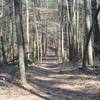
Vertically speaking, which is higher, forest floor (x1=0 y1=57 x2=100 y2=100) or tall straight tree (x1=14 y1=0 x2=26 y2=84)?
tall straight tree (x1=14 y1=0 x2=26 y2=84)

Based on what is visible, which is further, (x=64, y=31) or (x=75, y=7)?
(x=64, y=31)

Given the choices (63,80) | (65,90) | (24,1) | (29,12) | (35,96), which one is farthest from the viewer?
(29,12)

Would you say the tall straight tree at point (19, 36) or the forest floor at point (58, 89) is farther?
A: the tall straight tree at point (19, 36)

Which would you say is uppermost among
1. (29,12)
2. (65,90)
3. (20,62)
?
(29,12)

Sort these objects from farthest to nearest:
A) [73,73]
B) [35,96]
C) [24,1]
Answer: [24,1], [73,73], [35,96]

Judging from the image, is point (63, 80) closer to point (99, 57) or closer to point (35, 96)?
point (35, 96)

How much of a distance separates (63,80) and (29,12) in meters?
22.4

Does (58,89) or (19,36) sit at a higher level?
(19,36)

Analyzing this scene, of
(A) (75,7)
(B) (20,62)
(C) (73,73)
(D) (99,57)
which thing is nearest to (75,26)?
(A) (75,7)

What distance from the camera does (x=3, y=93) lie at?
14.2 metres

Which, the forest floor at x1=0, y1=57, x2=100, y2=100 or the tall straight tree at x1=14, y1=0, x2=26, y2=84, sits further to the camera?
the tall straight tree at x1=14, y1=0, x2=26, y2=84

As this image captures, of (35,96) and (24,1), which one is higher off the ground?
(24,1)

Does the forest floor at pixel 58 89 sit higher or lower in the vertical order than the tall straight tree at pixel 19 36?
lower

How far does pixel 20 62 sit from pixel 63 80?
329 cm
